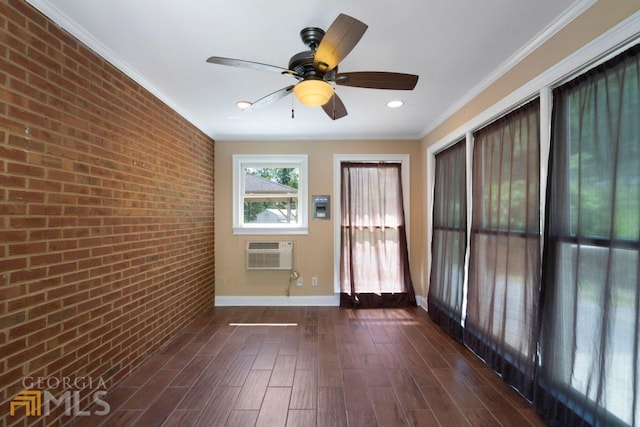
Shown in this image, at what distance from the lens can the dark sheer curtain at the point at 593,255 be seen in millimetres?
1374

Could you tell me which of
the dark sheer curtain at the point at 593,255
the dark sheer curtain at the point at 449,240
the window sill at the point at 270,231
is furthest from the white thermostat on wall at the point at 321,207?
the dark sheer curtain at the point at 593,255

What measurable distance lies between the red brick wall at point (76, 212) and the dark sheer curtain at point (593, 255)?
297 cm

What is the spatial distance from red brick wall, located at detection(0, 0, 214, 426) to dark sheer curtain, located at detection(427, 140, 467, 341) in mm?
2980

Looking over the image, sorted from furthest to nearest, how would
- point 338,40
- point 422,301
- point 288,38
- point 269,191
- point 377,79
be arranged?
1. point 269,191
2. point 422,301
3. point 288,38
4. point 377,79
5. point 338,40

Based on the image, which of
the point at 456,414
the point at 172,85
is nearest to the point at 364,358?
the point at 456,414

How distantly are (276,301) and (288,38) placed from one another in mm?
3377

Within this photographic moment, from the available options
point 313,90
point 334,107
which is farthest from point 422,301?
point 313,90

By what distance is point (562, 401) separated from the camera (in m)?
1.70

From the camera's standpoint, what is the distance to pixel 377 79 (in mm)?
1786

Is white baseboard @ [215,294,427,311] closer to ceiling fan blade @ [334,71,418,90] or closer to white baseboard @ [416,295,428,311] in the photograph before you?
white baseboard @ [416,295,428,311]

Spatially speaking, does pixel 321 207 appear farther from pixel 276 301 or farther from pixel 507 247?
pixel 507 247

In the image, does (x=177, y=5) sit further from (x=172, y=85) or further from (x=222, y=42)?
(x=172, y=85)

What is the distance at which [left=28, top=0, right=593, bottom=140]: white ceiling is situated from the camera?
1.66m

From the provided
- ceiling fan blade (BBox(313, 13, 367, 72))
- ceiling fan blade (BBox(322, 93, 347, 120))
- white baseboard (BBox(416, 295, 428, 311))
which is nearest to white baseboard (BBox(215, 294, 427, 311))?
white baseboard (BBox(416, 295, 428, 311))
